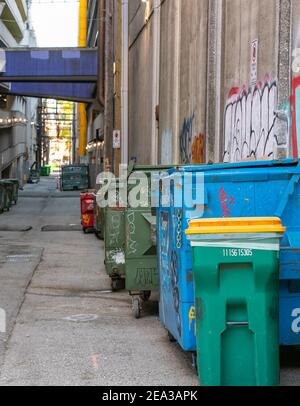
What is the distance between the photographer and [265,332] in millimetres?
5031

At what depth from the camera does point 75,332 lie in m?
7.48

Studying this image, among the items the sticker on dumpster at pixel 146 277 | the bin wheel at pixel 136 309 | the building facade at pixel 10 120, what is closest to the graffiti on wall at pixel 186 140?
the sticker on dumpster at pixel 146 277

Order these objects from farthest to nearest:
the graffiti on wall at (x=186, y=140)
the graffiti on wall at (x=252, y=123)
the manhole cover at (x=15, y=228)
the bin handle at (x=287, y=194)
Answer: the manhole cover at (x=15, y=228) → the graffiti on wall at (x=186, y=140) → the graffiti on wall at (x=252, y=123) → the bin handle at (x=287, y=194)

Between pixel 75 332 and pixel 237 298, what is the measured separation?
9.65 ft

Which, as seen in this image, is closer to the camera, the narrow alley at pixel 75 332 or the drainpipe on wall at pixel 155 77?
the narrow alley at pixel 75 332

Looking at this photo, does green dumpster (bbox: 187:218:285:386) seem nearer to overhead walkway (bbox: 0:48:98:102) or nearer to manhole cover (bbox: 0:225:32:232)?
manhole cover (bbox: 0:225:32:232)

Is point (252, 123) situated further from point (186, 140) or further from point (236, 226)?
point (236, 226)

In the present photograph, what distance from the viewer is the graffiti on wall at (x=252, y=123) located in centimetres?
980

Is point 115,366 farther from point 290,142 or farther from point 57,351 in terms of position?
point 290,142

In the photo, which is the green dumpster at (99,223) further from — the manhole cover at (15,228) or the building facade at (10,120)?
the building facade at (10,120)

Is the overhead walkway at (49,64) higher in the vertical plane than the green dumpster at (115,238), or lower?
higher

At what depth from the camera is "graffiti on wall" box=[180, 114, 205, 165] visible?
14212mm

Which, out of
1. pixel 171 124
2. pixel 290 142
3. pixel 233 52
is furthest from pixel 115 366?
pixel 171 124

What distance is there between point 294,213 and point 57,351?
105 inches
